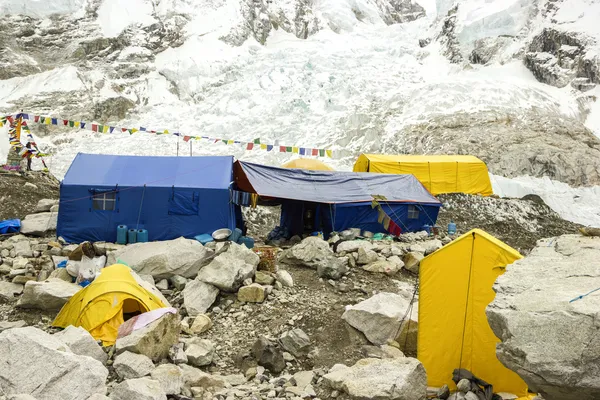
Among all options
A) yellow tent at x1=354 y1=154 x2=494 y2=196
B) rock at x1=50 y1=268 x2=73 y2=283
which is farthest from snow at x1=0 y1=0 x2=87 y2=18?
rock at x1=50 y1=268 x2=73 y2=283

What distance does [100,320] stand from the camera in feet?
21.0

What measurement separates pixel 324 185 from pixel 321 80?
2355cm

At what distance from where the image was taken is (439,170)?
20484 millimetres

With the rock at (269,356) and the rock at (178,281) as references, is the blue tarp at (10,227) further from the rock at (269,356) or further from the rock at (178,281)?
the rock at (269,356)

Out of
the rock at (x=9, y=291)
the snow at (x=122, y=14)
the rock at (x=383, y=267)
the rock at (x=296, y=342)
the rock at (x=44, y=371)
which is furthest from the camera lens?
the snow at (x=122, y=14)

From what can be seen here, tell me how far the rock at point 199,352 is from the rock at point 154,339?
9.1 inches

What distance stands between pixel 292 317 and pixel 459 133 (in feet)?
75.1

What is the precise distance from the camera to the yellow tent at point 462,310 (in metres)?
4.99

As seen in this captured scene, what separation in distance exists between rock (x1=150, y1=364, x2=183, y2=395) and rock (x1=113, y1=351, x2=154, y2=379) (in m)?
0.23

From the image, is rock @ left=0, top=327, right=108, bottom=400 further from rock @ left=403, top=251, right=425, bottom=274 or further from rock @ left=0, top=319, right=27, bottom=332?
rock @ left=403, top=251, right=425, bottom=274

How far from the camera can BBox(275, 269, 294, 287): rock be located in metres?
8.49

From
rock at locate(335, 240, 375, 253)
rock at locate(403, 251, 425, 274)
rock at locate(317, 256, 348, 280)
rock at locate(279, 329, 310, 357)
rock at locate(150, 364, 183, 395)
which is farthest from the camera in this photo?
rock at locate(335, 240, 375, 253)

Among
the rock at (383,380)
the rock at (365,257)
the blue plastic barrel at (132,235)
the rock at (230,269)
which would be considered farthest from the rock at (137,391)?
the blue plastic barrel at (132,235)

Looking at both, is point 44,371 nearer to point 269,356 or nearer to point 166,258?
point 269,356
